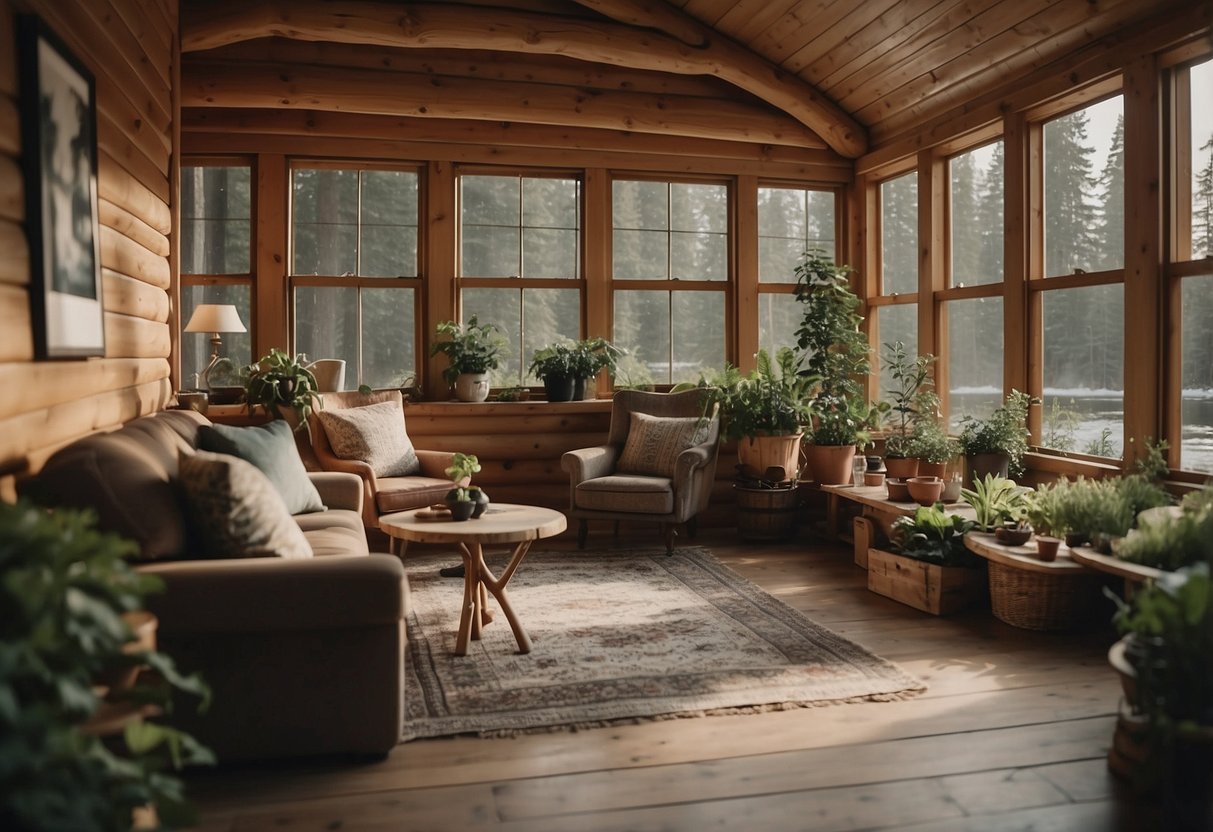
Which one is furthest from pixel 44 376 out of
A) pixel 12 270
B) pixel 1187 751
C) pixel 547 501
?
pixel 547 501

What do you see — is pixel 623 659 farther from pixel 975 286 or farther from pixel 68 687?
pixel 975 286

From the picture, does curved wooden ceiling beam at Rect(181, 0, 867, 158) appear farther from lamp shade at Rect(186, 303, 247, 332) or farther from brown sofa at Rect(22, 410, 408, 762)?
brown sofa at Rect(22, 410, 408, 762)

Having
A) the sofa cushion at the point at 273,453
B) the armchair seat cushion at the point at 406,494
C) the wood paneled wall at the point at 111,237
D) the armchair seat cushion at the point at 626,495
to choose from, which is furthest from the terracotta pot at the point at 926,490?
the wood paneled wall at the point at 111,237

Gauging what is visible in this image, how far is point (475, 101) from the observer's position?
20.2 feet

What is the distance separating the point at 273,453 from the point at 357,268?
2.72m

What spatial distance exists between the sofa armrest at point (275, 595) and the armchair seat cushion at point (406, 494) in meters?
2.26

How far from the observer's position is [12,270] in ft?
8.20

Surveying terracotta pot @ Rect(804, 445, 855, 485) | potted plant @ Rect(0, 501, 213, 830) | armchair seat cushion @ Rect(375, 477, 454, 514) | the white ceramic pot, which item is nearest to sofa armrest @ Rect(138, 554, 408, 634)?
potted plant @ Rect(0, 501, 213, 830)

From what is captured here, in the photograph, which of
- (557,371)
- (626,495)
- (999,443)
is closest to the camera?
(999,443)

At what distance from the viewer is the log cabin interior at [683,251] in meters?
2.61

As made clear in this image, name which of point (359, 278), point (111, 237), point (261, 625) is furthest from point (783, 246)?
point (261, 625)

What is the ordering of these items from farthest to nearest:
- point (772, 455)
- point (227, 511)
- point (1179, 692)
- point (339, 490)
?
point (772, 455), point (339, 490), point (227, 511), point (1179, 692)

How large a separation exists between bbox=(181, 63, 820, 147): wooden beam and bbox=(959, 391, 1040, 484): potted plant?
2.76 m

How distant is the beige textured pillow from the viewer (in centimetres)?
534
